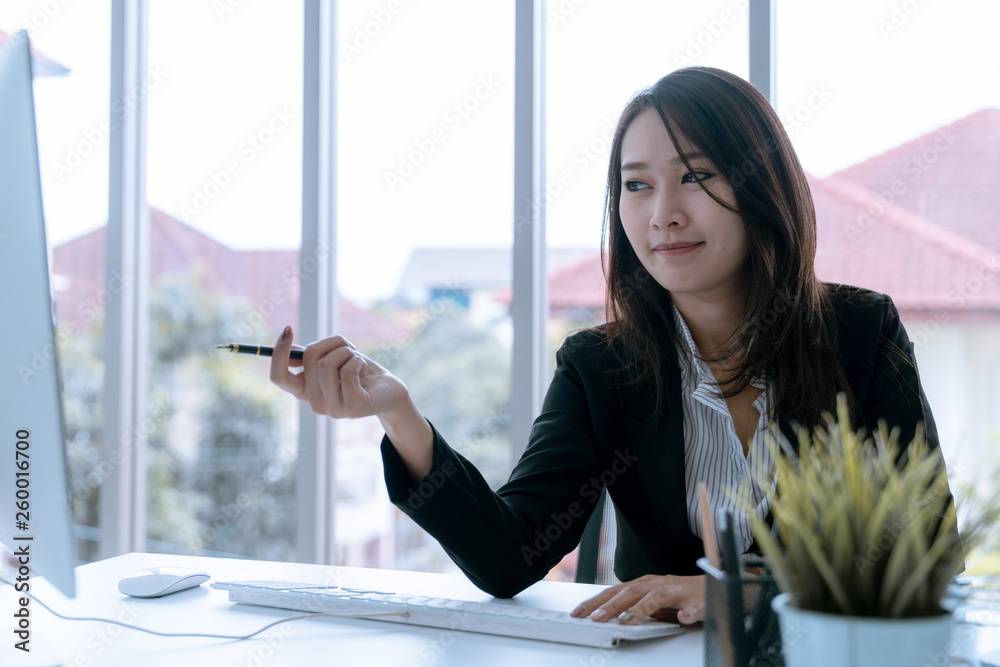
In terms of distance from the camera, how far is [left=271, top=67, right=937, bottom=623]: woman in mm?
1273

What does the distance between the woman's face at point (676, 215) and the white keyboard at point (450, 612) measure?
0.63 metres

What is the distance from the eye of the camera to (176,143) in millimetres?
2754

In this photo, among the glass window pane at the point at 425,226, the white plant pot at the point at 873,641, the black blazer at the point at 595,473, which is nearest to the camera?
the white plant pot at the point at 873,641

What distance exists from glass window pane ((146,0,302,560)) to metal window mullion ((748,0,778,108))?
137 centimetres

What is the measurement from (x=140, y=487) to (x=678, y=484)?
2132 mm

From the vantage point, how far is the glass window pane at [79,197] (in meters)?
2.74

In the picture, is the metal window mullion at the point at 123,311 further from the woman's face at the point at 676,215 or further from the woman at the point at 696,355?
the woman's face at the point at 676,215

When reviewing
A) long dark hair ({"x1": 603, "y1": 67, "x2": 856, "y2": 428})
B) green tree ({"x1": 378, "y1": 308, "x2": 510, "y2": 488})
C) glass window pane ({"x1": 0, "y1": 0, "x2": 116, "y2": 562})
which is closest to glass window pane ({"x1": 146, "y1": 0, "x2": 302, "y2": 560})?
glass window pane ({"x1": 0, "y1": 0, "x2": 116, "y2": 562})

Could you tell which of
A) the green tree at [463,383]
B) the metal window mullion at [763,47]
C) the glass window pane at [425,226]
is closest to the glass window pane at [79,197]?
the glass window pane at [425,226]

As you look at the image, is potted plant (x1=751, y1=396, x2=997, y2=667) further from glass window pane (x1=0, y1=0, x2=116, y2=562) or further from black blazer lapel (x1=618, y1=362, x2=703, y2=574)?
glass window pane (x1=0, y1=0, x2=116, y2=562)

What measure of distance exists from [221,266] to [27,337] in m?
2.08

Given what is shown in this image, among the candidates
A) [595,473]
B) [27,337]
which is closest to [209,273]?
[595,473]

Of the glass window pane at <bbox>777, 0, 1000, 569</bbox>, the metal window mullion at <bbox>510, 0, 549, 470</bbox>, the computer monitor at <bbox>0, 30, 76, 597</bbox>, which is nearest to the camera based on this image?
the computer monitor at <bbox>0, 30, 76, 597</bbox>

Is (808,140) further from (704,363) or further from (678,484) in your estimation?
(678,484)
